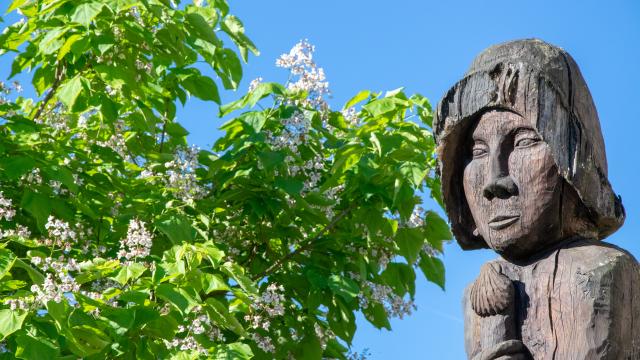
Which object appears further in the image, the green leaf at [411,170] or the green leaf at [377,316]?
→ the green leaf at [377,316]

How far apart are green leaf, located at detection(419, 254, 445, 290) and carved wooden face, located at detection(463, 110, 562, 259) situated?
423 centimetres

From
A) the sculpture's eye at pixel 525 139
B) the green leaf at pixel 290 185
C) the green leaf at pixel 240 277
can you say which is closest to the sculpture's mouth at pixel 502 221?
the sculpture's eye at pixel 525 139

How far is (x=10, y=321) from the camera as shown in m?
5.34

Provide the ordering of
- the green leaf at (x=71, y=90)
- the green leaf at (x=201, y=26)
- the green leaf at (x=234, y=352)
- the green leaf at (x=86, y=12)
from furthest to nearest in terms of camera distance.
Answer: the green leaf at (x=201, y=26) < the green leaf at (x=71, y=90) < the green leaf at (x=86, y=12) < the green leaf at (x=234, y=352)

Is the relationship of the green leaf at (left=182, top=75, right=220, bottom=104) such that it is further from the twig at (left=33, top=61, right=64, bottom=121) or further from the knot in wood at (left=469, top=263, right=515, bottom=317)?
the knot in wood at (left=469, top=263, right=515, bottom=317)

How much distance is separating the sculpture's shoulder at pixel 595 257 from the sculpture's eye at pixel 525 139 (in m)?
0.39

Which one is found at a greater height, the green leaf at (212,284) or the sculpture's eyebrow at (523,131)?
the green leaf at (212,284)

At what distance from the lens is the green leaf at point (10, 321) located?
527 cm

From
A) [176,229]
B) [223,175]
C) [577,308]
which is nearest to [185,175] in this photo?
[223,175]

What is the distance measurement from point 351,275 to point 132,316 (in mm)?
2338

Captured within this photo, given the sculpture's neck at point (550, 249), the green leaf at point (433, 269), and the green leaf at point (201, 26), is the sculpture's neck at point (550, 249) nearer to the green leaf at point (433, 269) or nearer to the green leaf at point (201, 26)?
the green leaf at point (201, 26)

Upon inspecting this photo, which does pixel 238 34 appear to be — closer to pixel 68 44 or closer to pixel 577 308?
pixel 68 44

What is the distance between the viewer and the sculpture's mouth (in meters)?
3.71

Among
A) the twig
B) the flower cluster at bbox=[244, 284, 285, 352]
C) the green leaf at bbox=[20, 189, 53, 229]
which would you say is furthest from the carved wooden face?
the twig
